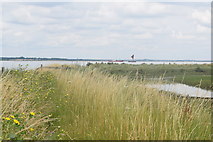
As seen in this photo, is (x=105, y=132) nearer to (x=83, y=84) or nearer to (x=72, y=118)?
(x=72, y=118)

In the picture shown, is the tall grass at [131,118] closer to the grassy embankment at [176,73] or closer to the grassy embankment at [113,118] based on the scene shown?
the grassy embankment at [113,118]

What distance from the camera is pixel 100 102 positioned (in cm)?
495

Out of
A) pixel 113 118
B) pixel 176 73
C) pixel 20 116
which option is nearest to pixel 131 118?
pixel 113 118

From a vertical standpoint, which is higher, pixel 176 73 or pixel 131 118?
pixel 176 73

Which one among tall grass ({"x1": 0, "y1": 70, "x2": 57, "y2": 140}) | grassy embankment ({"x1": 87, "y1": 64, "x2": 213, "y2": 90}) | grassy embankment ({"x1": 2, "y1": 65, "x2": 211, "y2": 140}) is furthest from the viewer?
grassy embankment ({"x1": 87, "y1": 64, "x2": 213, "y2": 90})

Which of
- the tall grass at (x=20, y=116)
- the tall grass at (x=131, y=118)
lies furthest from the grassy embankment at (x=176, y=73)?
the tall grass at (x=20, y=116)

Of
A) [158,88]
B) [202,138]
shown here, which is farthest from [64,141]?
[158,88]

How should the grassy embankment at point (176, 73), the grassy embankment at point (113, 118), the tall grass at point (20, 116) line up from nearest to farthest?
the tall grass at point (20, 116) < the grassy embankment at point (113, 118) < the grassy embankment at point (176, 73)

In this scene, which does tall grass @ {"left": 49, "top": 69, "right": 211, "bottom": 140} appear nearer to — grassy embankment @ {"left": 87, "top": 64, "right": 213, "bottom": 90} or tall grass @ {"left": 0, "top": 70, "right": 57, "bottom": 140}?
tall grass @ {"left": 0, "top": 70, "right": 57, "bottom": 140}

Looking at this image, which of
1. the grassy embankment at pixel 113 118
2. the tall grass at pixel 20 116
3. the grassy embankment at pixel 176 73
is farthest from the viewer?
the grassy embankment at pixel 176 73

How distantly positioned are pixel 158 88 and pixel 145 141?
10.2ft

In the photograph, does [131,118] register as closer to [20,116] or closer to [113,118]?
[113,118]

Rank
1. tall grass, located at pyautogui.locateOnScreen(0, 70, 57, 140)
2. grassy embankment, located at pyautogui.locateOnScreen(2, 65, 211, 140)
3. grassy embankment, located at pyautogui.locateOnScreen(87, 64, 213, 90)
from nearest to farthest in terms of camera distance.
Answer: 1. tall grass, located at pyautogui.locateOnScreen(0, 70, 57, 140)
2. grassy embankment, located at pyautogui.locateOnScreen(2, 65, 211, 140)
3. grassy embankment, located at pyautogui.locateOnScreen(87, 64, 213, 90)

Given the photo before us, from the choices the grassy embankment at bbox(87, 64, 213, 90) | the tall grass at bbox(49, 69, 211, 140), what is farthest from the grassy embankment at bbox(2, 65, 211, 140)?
the grassy embankment at bbox(87, 64, 213, 90)
